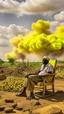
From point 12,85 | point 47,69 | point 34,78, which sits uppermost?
point 47,69

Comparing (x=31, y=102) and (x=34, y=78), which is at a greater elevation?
(x=34, y=78)

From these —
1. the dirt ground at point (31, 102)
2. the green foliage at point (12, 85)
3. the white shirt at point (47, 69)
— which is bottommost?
the dirt ground at point (31, 102)

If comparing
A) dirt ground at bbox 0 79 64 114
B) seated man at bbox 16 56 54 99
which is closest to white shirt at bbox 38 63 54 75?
seated man at bbox 16 56 54 99

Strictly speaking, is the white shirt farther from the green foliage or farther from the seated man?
the green foliage

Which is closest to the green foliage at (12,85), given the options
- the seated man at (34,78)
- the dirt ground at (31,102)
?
the dirt ground at (31,102)

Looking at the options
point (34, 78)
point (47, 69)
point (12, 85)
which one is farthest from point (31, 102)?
point (12, 85)

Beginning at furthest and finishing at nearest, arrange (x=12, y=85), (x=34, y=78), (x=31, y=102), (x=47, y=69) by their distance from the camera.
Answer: (x=12, y=85)
(x=47, y=69)
(x=34, y=78)
(x=31, y=102)

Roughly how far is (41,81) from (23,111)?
2168mm

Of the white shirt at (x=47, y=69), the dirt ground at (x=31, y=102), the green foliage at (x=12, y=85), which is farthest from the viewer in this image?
the green foliage at (x=12, y=85)

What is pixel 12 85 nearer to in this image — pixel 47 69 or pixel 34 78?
pixel 34 78

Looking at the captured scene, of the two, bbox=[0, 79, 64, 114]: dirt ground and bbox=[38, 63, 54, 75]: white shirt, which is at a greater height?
bbox=[38, 63, 54, 75]: white shirt

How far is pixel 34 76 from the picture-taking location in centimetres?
947

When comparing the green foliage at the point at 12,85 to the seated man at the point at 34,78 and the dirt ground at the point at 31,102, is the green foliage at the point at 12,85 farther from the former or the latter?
the seated man at the point at 34,78

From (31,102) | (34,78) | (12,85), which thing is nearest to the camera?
(31,102)
